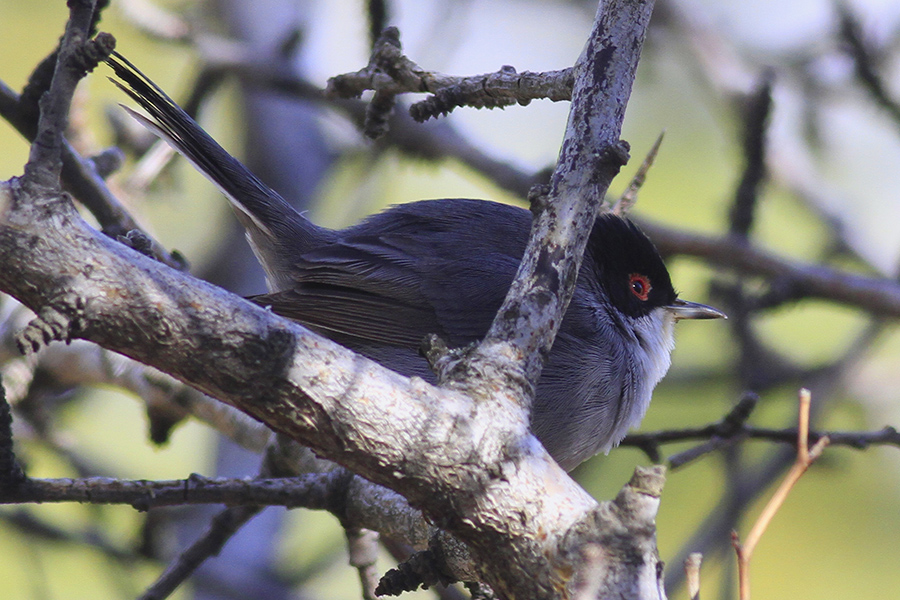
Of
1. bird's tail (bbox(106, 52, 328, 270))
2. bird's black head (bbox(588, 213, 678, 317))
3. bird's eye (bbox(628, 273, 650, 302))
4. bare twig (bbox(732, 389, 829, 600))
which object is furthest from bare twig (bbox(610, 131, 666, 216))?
bare twig (bbox(732, 389, 829, 600))

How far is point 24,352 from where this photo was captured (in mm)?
1382

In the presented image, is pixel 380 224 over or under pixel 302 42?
under

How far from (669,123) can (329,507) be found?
21.5ft

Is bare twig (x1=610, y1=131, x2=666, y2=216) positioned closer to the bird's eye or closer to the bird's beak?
the bird's eye

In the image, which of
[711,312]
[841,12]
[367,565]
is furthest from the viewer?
[841,12]

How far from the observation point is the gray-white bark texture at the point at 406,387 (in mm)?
1513

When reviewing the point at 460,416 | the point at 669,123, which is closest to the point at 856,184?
the point at 669,123

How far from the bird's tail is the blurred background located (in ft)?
2.54

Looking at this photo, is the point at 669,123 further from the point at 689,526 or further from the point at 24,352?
the point at 24,352

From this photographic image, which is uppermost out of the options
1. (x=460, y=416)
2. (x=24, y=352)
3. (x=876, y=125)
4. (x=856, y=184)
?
(x=856, y=184)

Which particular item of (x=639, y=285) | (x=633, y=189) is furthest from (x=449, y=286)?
(x=639, y=285)

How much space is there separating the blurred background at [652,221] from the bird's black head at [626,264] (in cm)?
89

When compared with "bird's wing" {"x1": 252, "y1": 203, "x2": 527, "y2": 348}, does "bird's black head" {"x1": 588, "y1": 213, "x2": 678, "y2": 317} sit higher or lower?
higher

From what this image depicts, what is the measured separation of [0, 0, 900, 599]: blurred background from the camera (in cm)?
448
